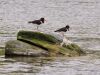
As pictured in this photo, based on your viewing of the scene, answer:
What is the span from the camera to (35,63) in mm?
22344

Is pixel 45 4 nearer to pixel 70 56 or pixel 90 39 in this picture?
pixel 90 39

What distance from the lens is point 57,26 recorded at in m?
36.2

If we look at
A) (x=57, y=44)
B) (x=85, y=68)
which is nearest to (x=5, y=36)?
(x=57, y=44)

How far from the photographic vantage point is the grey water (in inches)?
822

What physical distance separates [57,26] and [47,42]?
12.3 m

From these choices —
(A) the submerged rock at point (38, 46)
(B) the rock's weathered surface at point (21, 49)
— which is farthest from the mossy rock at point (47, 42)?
(B) the rock's weathered surface at point (21, 49)

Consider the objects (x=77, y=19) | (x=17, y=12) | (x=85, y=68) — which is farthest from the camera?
(x=17, y=12)

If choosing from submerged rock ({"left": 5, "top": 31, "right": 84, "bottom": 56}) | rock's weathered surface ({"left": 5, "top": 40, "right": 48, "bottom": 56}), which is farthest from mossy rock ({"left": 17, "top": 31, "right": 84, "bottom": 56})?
rock's weathered surface ({"left": 5, "top": 40, "right": 48, "bottom": 56})

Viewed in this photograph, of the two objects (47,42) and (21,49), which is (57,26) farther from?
(21,49)

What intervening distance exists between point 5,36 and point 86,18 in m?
11.7

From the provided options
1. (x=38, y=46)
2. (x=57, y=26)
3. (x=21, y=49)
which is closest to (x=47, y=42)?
(x=38, y=46)

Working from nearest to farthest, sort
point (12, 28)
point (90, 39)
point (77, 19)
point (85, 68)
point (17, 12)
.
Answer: point (85, 68), point (90, 39), point (12, 28), point (77, 19), point (17, 12)

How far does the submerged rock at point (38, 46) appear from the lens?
23.4 meters

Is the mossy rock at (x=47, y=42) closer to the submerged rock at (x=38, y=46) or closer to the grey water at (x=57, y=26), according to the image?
the submerged rock at (x=38, y=46)
